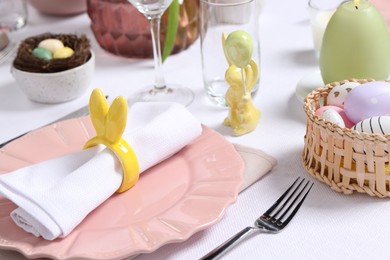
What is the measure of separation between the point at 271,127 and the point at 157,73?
20 cm

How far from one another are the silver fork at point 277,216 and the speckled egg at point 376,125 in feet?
0.30

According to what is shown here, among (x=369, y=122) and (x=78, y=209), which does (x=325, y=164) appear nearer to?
(x=369, y=122)

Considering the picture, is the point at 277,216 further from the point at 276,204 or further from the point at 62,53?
the point at 62,53

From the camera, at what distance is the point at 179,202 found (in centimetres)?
69

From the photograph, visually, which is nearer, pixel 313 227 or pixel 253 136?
pixel 313 227

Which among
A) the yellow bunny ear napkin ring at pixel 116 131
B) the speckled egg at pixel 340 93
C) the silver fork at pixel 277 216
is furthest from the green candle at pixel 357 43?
the yellow bunny ear napkin ring at pixel 116 131

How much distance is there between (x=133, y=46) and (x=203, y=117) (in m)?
0.26

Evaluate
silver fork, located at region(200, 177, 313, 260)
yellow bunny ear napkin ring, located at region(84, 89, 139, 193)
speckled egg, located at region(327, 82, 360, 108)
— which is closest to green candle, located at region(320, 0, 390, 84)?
speckled egg, located at region(327, 82, 360, 108)

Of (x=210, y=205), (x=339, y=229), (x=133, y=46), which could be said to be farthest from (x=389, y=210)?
(x=133, y=46)

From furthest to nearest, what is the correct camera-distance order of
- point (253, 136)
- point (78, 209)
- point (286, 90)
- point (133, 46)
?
point (133, 46) → point (286, 90) → point (253, 136) → point (78, 209)

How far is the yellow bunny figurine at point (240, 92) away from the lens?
2.68ft

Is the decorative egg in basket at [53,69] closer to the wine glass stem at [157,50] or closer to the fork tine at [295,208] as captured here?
the wine glass stem at [157,50]

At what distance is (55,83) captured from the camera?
95 centimetres

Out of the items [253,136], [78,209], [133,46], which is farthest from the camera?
[133,46]
